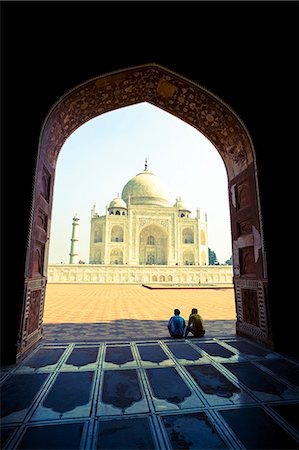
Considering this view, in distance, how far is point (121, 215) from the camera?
31500mm

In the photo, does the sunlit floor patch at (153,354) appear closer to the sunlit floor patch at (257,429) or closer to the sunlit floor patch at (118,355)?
the sunlit floor patch at (118,355)

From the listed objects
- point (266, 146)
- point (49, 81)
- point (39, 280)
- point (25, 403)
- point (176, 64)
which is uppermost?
point (176, 64)

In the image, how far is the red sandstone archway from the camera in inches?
139

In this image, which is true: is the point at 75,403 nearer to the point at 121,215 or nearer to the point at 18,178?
the point at 18,178

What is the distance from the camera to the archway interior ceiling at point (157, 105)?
12.5 ft

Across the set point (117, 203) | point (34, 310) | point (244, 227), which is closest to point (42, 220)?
point (34, 310)

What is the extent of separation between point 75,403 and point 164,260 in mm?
30082

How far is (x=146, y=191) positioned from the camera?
33781 millimetres

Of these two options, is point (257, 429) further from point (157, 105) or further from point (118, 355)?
point (157, 105)

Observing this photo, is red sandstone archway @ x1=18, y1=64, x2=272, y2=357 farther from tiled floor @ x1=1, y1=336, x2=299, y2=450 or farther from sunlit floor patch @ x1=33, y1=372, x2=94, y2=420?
sunlit floor patch @ x1=33, y1=372, x2=94, y2=420

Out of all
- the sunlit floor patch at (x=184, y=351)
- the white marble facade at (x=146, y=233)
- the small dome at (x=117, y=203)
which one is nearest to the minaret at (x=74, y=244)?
the white marble facade at (x=146, y=233)

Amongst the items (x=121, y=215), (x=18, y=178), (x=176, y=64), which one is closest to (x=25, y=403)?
(x=18, y=178)

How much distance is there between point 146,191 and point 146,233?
6.01 m

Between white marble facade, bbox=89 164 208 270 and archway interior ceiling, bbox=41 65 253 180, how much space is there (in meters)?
25.3
